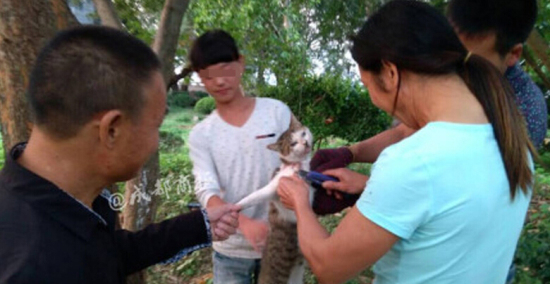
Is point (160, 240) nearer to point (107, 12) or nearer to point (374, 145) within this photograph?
point (374, 145)

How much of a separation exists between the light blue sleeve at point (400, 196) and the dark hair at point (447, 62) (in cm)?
24

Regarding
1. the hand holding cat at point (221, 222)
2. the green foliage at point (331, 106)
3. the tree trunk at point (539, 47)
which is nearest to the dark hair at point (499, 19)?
the hand holding cat at point (221, 222)

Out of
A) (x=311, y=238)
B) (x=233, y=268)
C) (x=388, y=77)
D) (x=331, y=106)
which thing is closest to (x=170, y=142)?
(x=331, y=106)

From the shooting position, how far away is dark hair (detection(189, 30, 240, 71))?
73.4 inches

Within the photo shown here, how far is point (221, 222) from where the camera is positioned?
4.86 feet

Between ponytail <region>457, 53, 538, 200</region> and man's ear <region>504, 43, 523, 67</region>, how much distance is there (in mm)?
593

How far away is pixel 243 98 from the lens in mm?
1985

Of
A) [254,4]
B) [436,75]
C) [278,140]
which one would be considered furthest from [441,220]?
[254,4]

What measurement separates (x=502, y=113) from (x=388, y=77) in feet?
0.97

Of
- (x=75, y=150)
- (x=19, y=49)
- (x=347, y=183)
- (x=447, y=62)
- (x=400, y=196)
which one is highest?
(x=19, y=49)

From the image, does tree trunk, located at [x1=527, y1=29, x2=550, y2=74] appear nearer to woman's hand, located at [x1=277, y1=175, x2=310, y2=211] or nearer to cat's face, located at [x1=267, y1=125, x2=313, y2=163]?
cat's face, located at [x1=267, y1=125, x2=313, y2=163]

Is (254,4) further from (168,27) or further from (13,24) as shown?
(13,24)

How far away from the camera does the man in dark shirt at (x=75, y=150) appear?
845 mm

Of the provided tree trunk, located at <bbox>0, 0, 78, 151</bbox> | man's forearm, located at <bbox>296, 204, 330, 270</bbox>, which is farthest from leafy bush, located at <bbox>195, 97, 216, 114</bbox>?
man's forearm, located at <bbox>296, 204, 330, 270</bbox>
